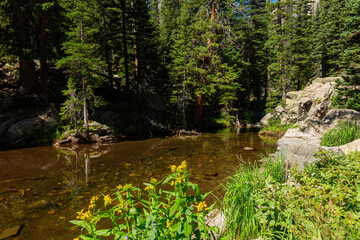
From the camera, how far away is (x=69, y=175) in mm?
6086

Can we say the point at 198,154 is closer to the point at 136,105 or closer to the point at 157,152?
the point at 157,152

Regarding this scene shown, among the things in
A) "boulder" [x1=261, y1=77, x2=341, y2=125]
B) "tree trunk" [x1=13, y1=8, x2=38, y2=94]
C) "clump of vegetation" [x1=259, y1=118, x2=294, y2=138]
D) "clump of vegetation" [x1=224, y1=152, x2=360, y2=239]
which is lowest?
"clump of vegetation" [x1=259, y1=118, x2=294, y2=138]

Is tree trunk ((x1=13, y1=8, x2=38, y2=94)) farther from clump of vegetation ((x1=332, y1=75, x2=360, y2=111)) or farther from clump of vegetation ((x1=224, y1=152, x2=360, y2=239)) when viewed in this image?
clump of vegetation ((x1=332, y1=75, x2=360, y2=111))

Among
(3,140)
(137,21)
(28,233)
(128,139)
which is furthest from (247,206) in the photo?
(137,21)

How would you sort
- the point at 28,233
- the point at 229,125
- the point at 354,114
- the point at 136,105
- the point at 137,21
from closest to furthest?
the point at 28,233
the point at 354,114
the point at 136,105
the point at 137,21
the point at 229,125

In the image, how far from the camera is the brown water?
3.75m

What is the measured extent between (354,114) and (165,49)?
2094cm

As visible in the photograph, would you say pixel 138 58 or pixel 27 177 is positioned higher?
pixel 138 58

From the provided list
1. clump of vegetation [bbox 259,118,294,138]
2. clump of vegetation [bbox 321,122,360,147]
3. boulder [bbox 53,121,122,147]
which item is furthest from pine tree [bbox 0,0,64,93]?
clump of vegetation [bbox 259,118,294,138]

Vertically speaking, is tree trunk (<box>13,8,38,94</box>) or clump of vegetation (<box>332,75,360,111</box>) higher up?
tree trunk (<box>13,8,38,94</box>)

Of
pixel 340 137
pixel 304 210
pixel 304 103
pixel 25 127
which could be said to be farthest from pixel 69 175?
pixel 304 103

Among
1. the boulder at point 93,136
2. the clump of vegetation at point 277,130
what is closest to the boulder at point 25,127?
the boulder at point 93,136

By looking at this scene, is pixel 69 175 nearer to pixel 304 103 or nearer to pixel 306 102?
pixel 304 103

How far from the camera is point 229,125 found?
69.4 feet
